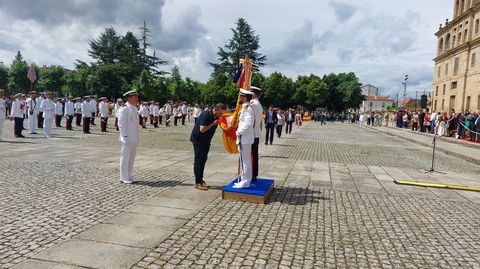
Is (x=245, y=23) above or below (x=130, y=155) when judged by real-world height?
above

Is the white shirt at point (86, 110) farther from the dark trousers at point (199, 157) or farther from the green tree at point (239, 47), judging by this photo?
the green tree at point (239, 47)

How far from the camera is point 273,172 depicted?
31.9 ft

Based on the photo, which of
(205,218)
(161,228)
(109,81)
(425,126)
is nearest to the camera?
(161,228)

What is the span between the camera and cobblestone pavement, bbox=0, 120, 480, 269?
4148 mm

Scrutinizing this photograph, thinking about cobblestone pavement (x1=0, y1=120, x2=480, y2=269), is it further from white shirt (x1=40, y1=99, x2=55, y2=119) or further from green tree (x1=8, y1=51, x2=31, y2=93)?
green tree (x1=8, y1=51, x2=31, y2=93)

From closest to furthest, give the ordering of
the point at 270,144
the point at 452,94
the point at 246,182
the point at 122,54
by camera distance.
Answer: the point at 246,182
the point at 270,144
the point at 452,94
the point at 122,54

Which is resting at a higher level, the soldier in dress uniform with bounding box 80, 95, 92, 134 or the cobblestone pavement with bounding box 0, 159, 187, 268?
the soldier in dress uniform with bounding box 80, 95, 92, 134

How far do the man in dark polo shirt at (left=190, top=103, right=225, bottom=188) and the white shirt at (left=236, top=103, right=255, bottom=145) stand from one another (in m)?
0.64

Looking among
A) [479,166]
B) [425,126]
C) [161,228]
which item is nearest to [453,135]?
[425,126]

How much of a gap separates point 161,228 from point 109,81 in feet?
195

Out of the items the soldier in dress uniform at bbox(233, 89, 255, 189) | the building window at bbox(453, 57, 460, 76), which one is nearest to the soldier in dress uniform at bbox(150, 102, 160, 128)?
the soldier in dress uniform at bbox(233, 89, 255, 189)

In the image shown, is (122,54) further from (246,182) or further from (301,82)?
(246,182)

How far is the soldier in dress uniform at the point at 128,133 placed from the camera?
25.0ft

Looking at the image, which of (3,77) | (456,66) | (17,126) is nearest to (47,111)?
(17,126)
